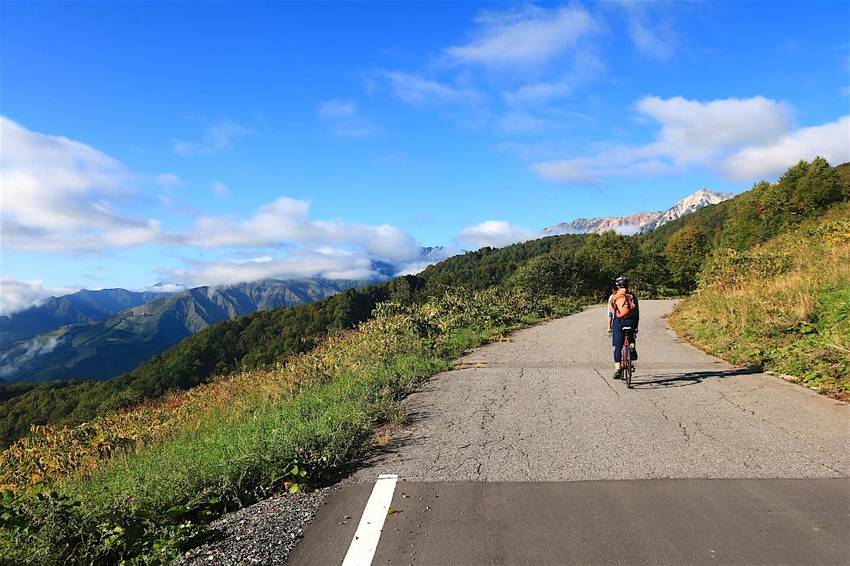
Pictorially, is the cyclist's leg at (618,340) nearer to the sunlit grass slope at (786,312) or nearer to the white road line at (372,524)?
the sunlit grass slope at (786,312)

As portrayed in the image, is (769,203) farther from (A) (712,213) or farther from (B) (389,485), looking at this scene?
(A) (712,213)

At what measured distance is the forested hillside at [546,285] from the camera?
4259 centimetres

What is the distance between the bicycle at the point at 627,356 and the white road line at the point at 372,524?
5.20 meters

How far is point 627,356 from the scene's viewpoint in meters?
8.71

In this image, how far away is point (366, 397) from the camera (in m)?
7.75

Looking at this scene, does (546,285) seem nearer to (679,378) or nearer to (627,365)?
(679,378)

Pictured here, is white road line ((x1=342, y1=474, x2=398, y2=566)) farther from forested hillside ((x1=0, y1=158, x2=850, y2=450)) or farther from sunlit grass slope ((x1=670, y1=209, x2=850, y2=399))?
forested hillside ((x1=0, y1=158, x2=850, y2=450))

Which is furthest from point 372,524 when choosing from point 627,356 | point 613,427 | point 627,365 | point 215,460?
point 627,356

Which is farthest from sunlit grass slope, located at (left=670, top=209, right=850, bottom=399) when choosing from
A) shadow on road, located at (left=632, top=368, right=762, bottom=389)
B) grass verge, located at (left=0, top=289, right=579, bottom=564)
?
grass verge, located at (left=0, top=289, right=579, bottom=564)

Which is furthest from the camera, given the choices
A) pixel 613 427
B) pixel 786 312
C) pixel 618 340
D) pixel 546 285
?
pixel 546 285

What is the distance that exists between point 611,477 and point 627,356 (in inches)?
173

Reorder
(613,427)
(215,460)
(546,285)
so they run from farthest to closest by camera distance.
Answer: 1. (546,285)
2. (613,427)
3. (215,460)

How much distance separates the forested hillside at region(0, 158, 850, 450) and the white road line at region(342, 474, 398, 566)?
31915 millimetres

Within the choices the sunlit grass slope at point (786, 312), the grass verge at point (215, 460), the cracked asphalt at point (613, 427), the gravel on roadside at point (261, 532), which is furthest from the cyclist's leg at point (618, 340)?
the gravel on roadside at point (261, 532)
